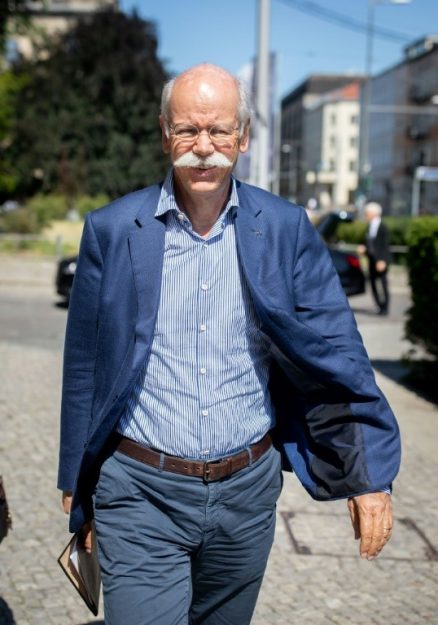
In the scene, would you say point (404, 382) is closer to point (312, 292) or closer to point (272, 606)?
point (272, 606)

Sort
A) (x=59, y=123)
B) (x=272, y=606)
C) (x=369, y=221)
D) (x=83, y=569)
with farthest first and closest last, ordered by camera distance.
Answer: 1. (x=59, y=123)
2. (x=369, y=221)
3. (x=272, y=606)
4. (x=83, y=569)

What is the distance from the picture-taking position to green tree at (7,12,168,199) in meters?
44.9

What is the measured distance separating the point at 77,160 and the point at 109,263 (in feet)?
144

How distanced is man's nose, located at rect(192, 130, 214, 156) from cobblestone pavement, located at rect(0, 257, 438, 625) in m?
2.27

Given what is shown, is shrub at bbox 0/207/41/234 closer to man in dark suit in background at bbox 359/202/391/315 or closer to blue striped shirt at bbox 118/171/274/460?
man in dark suit in background at bbox 359/202/391/315

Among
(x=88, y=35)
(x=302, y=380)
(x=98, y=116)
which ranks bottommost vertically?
(x=302, y=380)

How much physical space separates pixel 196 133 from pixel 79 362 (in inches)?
27.1

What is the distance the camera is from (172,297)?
252 centimetres

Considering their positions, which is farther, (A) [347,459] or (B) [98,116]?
(B) [98,116]

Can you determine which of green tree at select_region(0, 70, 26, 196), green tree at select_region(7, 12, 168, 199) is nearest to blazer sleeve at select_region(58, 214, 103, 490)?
green tree at select_region(0, 70, 26, 196)

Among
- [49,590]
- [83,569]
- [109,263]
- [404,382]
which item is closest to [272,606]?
[49,590]

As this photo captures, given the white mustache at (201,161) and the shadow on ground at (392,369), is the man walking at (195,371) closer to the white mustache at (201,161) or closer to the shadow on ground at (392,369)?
the white mustache at (201,161)

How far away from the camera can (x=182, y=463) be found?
2.51m

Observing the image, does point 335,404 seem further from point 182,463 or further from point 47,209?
point 47,209
